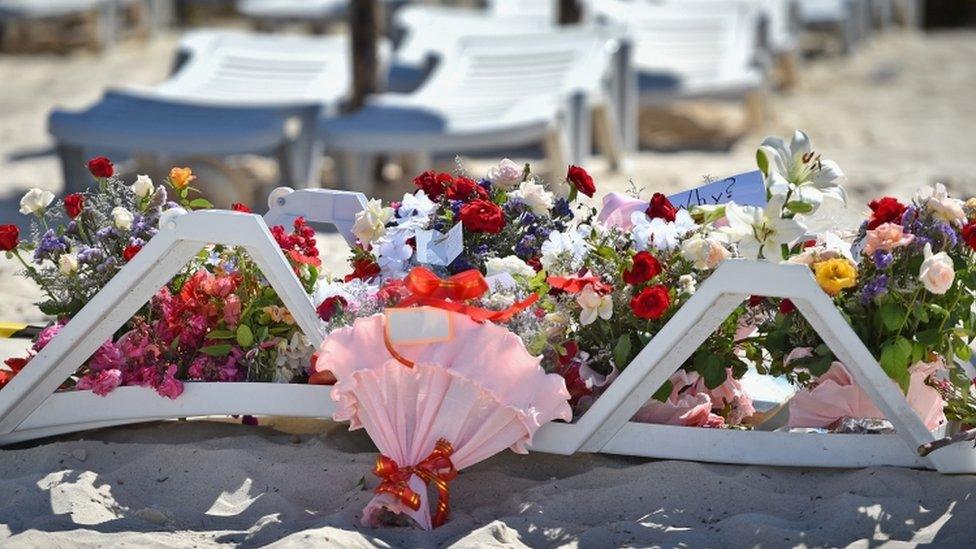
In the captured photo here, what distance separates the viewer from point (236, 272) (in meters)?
2.98

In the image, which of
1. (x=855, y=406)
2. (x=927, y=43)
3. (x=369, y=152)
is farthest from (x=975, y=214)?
(x=927, y=43)

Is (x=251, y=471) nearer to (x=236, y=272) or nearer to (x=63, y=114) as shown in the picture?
(x=236, y=272)

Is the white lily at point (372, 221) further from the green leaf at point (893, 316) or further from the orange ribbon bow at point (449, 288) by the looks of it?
the green leaf at point (893, 316)

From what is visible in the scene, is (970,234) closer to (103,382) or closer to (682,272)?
(682,272)

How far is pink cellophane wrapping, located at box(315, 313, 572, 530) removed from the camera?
2.63m

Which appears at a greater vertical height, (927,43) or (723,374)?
(723,374)

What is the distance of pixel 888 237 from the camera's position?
8.92 ft

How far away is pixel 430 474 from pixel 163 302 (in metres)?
0.72

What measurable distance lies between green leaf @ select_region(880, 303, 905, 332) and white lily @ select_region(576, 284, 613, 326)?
Result: 1.72 feet

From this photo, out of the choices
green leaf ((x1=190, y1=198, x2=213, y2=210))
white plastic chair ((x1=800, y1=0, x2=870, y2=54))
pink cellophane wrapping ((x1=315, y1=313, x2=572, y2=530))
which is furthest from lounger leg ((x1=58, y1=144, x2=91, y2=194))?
white plastic chair ((x1=800, y1=0, x2=870, y2=54))

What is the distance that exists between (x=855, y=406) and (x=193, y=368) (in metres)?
1.35

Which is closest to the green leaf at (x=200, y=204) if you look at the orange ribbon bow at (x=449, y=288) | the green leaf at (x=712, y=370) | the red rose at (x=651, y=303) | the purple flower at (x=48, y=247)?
the purple flower at (x=48, y=247)

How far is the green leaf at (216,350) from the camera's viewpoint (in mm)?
2914

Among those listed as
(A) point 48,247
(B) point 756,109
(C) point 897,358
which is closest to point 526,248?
(C) point 897,358
